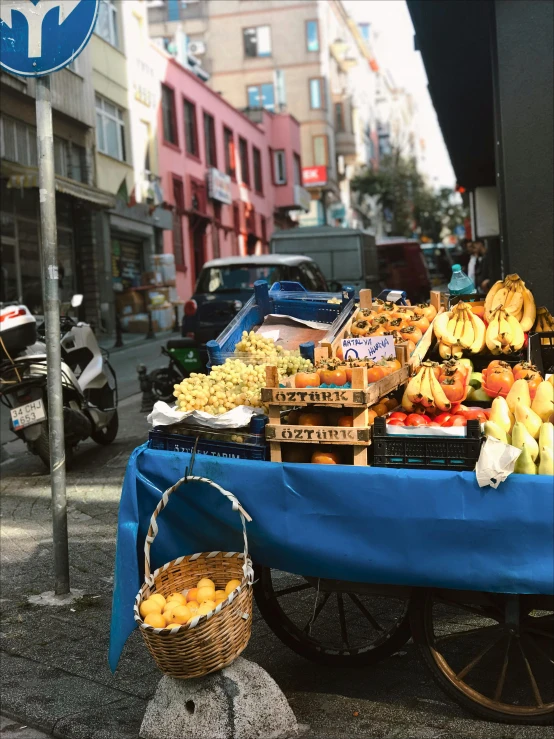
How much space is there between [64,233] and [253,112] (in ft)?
76.4

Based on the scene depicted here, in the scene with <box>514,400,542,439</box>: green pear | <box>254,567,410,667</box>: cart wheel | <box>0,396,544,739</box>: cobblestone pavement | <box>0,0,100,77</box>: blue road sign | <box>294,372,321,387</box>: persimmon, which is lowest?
<box>0,396,544,739</box>: cobblestone pavement

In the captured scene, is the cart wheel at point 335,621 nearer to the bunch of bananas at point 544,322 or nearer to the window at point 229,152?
the bunch of bananas at point 544,322

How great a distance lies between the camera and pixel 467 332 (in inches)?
195

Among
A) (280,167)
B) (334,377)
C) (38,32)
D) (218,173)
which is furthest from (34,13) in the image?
(280,167)

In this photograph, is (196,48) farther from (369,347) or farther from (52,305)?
(369,347)

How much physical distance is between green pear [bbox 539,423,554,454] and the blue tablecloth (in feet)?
0.48

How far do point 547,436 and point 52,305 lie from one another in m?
2.83

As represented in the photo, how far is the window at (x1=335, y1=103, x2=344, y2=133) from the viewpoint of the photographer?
58406 mm

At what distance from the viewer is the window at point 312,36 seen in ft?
169

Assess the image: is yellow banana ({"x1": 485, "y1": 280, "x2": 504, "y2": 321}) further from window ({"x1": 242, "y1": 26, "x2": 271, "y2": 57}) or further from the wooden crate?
window ({"x1": 242, "y1": 26, "x2": 271, "y2": 57})

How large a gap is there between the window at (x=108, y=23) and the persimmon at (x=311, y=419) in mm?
25615

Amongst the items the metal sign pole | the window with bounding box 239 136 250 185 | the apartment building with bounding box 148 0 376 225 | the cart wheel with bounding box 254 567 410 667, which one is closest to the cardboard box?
the window with bounding box 239 136 250 185

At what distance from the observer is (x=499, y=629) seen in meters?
3.62

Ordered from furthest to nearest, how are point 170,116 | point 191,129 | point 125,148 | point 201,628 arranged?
point 191,129 → point 170,116 → point 125,148 → point 201,628
